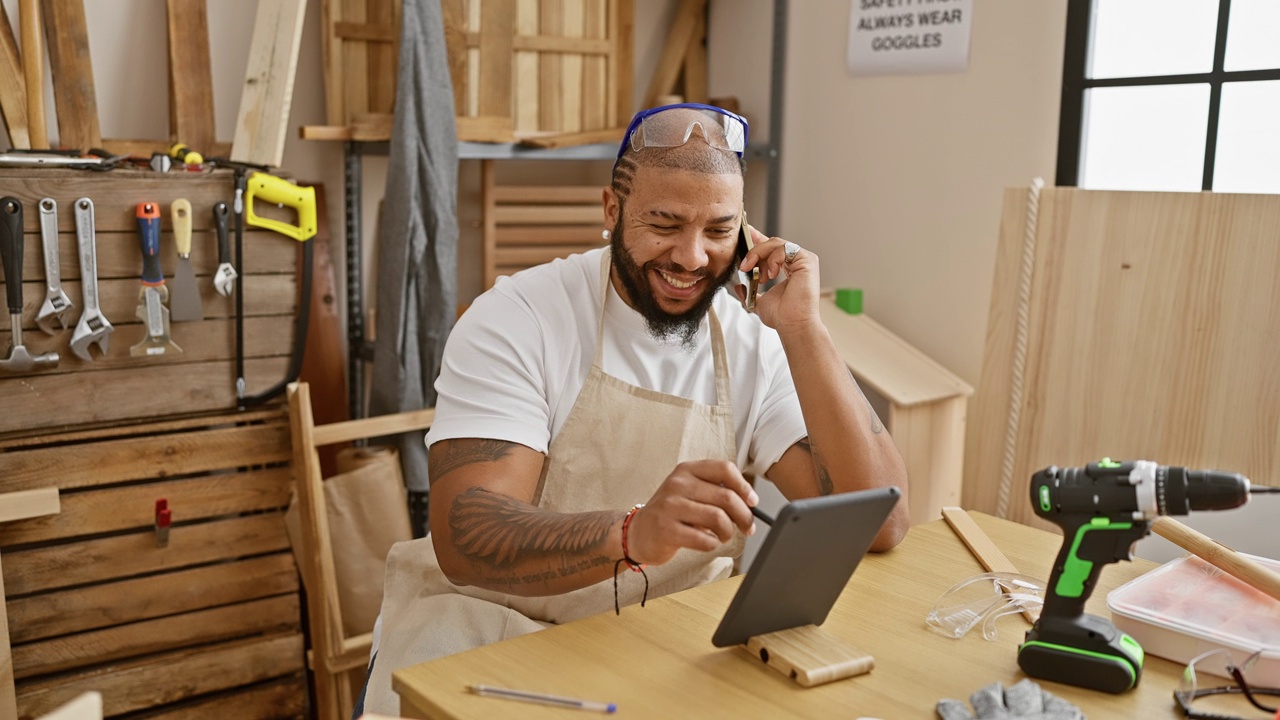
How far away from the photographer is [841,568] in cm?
133

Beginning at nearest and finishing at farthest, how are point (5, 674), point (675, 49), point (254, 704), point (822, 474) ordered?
point (822, 474), point (5, 674), point (254, 704), point (675, 49)

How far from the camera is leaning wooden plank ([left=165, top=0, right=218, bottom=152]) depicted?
2791 mm

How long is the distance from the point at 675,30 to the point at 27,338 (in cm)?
217

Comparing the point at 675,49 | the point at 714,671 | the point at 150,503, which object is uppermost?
the point at 675,49

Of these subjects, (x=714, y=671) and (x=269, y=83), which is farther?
(x=269, y=83)

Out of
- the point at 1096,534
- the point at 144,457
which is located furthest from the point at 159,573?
the point at 1096,534

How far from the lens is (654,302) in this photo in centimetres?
191

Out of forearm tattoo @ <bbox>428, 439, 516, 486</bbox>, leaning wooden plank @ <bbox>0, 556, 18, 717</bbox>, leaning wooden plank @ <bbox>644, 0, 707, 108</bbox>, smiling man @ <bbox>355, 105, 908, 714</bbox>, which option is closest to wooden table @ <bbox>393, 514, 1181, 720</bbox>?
smiling man @ <bbox>355, 105, 908, 714</bbox>

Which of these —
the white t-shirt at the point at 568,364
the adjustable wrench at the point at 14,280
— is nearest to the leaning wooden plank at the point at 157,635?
the adjustable wrench at the point at 14,280

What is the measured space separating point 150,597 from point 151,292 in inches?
26.9

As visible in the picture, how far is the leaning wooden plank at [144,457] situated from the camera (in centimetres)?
236

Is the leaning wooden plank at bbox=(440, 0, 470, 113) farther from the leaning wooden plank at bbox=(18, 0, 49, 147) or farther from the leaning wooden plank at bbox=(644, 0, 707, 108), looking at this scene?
the leaning wooden plank at bbox=(18, 0, 49, 147)

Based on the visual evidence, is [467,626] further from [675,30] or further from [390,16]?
[675,30]

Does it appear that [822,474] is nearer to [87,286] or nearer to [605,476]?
[605,476]
